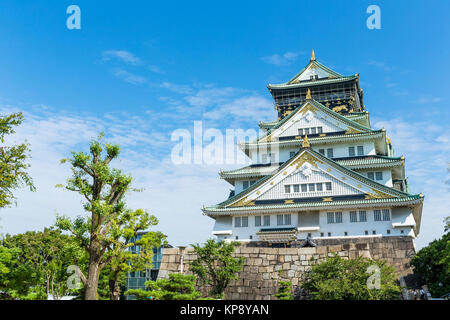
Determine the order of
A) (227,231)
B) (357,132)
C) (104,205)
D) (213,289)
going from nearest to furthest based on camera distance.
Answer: (104,205) < (213,289) < (227,231) < (357,132)

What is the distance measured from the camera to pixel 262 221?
36.6m

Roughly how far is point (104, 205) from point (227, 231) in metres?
19.3

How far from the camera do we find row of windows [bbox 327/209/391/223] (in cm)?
3400

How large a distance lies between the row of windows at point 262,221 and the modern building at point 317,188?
89mm

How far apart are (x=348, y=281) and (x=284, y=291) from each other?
4.74 m

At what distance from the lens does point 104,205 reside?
1958 cm

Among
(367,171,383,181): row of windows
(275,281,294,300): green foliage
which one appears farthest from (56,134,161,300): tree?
(367,171,383,181): row of windows

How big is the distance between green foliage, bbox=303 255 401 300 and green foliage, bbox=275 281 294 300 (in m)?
1.31

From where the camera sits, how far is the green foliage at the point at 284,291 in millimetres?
22852

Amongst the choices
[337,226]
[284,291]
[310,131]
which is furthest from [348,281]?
[310,131]

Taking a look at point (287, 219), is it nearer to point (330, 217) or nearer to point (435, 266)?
point (330, 217)

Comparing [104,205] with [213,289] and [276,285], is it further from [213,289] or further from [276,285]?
[276,285]
